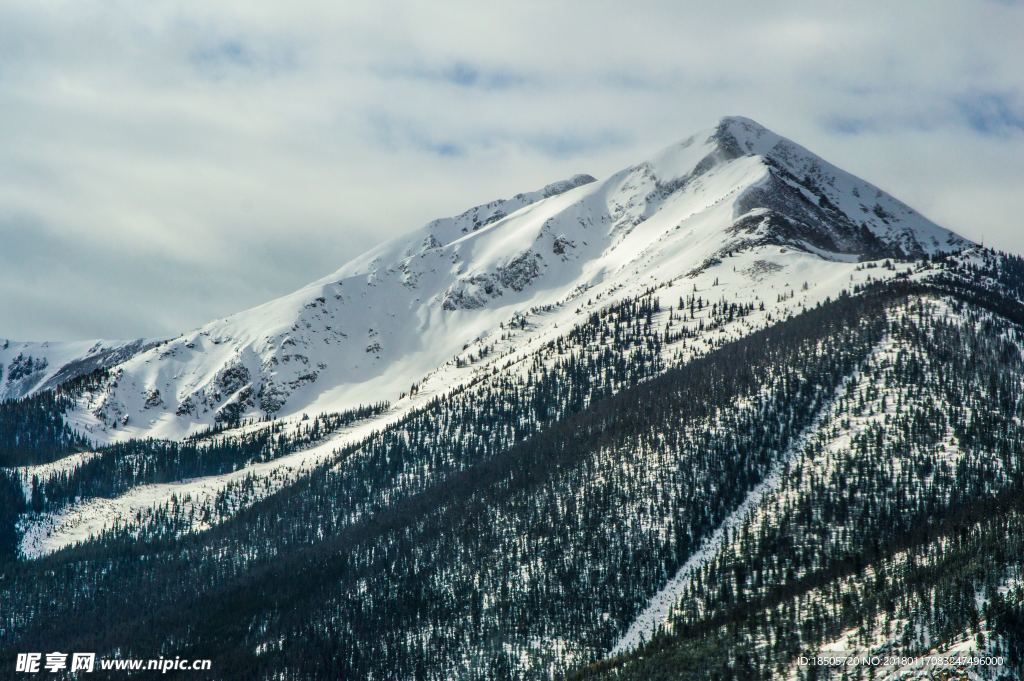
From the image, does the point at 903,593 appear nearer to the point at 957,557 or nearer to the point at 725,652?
the point at 957,557

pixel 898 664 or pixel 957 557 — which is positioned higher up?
pixel 957 557

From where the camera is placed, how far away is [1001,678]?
515 ft

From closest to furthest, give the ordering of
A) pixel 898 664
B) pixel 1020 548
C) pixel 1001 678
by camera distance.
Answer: pixel 1001 678
pixel 898 664
pixel 1020 548

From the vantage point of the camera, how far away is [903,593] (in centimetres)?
19112

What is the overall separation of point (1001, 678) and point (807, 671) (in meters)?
29.2

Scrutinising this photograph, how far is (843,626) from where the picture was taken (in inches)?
7407

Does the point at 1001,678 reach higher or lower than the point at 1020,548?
lower

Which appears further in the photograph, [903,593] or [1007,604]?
[903,593]

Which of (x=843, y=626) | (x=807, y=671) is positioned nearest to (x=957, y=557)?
(x=843, y=626)

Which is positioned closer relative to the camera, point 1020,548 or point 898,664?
point 898,664

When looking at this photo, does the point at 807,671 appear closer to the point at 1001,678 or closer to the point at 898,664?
the point at 898,664

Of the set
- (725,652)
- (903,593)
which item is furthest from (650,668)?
(903,593)

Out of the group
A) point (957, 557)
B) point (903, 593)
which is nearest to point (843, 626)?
point (903, 593)

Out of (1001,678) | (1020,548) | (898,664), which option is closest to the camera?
(1001,678)
